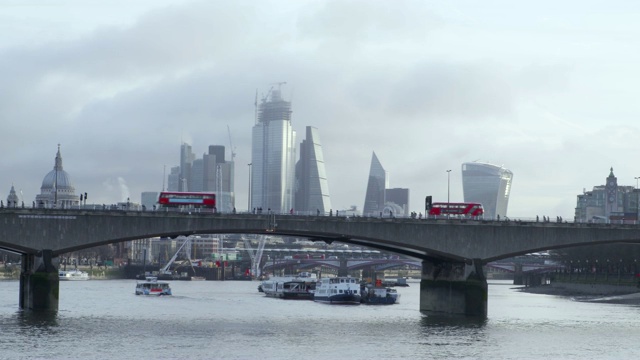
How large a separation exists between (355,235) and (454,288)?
1421 cm

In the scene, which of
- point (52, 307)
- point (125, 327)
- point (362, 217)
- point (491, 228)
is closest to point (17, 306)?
point (52, 307)

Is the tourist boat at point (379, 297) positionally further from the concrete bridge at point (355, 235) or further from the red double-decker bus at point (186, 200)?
the red double-decker bus at point (186, 200)

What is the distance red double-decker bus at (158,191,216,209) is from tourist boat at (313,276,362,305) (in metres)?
42.8

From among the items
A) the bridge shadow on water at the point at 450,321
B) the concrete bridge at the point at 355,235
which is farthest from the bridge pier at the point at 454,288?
the bridge shadow on water at the point at 450,321

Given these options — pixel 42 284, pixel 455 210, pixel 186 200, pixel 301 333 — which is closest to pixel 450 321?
pixel 301 333

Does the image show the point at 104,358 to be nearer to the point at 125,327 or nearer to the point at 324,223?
the point at 125,327

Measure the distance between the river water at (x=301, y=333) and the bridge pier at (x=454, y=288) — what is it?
2.70 meters

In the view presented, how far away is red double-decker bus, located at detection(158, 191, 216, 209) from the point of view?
437 feet

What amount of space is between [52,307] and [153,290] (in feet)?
231

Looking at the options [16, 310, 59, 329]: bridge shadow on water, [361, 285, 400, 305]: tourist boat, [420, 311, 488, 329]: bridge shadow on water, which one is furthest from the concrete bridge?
[361, 285, 400, 305]: tourist boat

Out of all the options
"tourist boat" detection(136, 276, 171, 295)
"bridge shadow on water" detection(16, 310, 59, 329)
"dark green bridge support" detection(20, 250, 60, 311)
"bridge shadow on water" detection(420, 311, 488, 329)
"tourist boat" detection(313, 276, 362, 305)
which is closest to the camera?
"bridge shadow on water" detection(16, 310, 59, 329)

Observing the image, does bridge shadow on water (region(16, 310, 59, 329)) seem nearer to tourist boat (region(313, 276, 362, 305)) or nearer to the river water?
the river water

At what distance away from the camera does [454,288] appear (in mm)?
135750

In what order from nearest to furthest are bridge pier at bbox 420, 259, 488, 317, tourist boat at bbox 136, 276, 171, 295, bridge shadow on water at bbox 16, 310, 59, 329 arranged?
1. bridge shadow on water at bbox 16, 310, 59, 329
2. bridge pier at bbox 420, 259, 488, 317
3. tourist boat at bbox 136, 276, 171, 295
